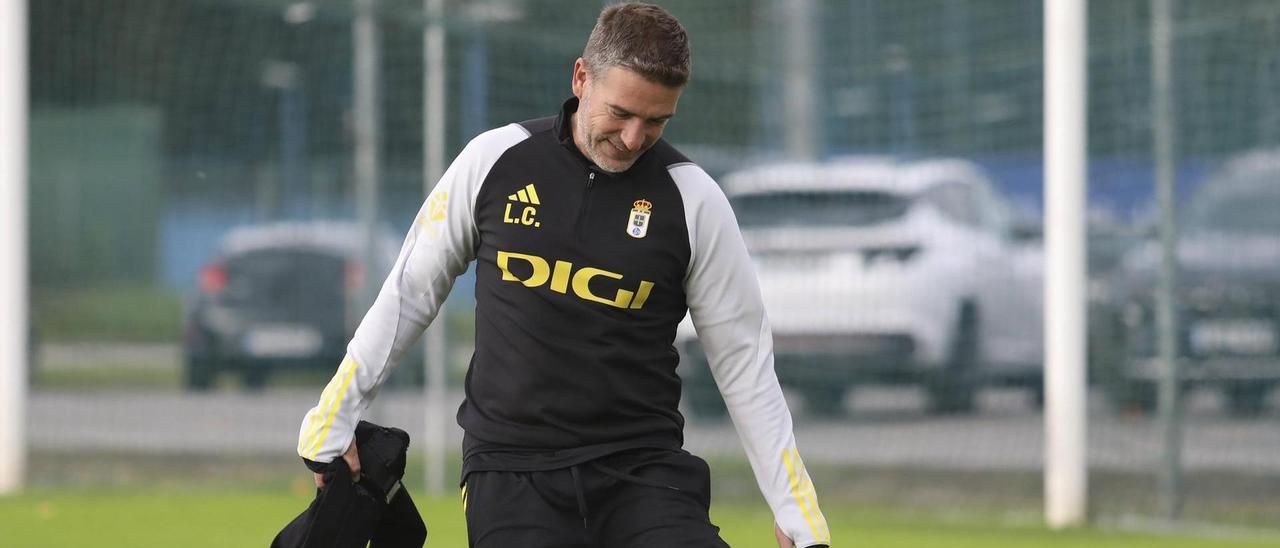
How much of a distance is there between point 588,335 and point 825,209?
4.96 m

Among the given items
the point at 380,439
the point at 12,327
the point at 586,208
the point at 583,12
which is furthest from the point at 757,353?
the point at 12,327

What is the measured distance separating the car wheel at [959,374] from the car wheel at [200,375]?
350 centimetres

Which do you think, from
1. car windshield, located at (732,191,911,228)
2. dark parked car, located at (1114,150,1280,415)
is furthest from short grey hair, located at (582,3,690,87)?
car windshield, located at (732,191,911,228)

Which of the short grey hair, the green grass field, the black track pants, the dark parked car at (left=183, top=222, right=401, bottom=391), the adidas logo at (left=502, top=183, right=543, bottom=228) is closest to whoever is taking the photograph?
the short grey hair

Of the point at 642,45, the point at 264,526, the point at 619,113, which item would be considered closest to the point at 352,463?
the point at 619,113

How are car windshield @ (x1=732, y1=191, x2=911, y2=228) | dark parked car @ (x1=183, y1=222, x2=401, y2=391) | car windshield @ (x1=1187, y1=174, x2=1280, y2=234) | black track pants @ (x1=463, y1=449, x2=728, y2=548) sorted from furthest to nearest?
dark parked car @ (x1=183, y1=222, x2=401, y2=391) → car windshield @ (x1=732, y1=191, x2=911, y2=228) → car windshield @ (x1=1187, y1=174, x2=1280, y2=234) → black track pants @ (x1=463, y1=449, x2=728, y2=548)

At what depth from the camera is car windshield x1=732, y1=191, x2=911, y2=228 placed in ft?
25.9

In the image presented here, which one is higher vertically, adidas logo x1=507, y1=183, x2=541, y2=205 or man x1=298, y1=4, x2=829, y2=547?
adidas logo x1=507, y1=183, x2=541, y2=205

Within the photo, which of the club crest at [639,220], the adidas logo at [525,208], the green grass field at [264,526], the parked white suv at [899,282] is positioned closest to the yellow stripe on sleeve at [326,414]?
the adidas logo at [525,208]

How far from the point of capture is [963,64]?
787cm

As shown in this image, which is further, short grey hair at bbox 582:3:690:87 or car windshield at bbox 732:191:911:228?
car windshield at bbox 732:191:911:228

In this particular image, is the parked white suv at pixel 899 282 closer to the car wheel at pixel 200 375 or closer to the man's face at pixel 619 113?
the car wheel at pixel 200 375

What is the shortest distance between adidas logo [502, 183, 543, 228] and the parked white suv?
16.0 ft

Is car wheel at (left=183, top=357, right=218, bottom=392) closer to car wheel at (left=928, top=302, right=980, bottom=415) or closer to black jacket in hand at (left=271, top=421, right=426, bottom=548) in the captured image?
car wheel at (left=928, top=302, right=980, bottom=415)
